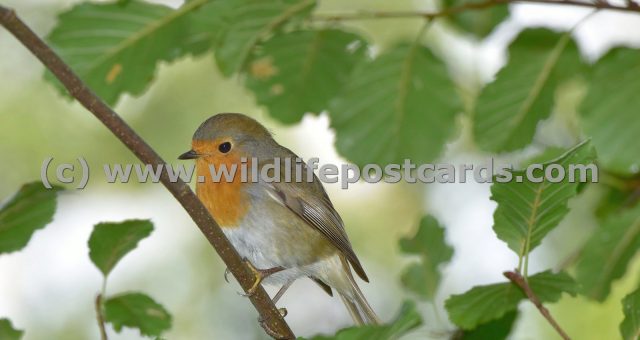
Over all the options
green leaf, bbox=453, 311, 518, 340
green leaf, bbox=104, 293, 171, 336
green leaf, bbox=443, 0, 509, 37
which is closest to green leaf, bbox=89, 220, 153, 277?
green leaf, bbox=104, 293, 171, 336

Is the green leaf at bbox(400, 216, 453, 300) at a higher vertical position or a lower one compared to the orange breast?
lower

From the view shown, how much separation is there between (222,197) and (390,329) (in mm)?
2127

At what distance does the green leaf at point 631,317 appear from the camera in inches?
103

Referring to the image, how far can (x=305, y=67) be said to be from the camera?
4062mm

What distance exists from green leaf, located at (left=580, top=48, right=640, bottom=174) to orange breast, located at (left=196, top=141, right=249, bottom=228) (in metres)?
1.56

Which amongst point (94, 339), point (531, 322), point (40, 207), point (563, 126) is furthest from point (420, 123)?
point (94, 339)

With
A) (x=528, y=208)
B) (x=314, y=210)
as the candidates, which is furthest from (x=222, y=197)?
(x=528, y=208)

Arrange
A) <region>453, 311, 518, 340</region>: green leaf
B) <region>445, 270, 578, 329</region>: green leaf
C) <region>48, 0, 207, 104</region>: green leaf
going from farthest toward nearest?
<region>48, 0, 207, 104</region>: green leaf
<region>453, 311, 518, 340</region>: green leaf
<region>445, 270, 578, 329</region>: green leaf

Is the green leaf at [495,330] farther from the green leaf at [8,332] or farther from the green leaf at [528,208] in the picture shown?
the green leaf at [8,332]

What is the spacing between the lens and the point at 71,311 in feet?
26.3

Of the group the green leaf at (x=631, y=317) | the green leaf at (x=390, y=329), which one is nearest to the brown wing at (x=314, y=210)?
the green leaf at (x=631, y=317)

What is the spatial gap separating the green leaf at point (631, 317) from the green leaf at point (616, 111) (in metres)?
1.07

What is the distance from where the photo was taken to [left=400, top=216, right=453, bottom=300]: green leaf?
12.4 feet

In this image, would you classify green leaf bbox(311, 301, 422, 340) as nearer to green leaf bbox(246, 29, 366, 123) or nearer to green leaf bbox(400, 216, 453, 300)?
green leaf bbox(400, 216, 453, 300)
